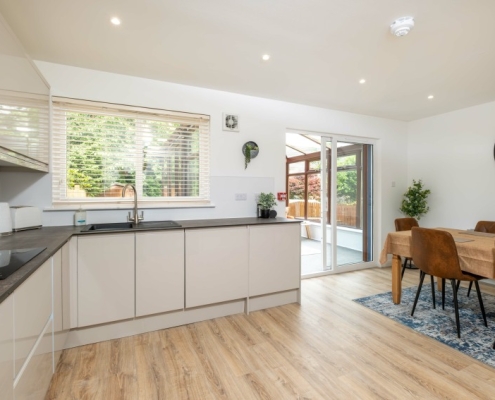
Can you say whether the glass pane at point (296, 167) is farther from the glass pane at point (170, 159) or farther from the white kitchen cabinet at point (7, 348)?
the white kitchen cabinet at point (7, 348)

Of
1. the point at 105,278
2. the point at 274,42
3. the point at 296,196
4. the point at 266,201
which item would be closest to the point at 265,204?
the point at 266,201

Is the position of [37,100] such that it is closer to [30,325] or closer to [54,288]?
[54,288]

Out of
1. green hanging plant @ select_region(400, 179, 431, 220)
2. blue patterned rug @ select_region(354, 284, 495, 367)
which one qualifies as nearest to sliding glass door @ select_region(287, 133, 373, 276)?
green hanging plant @ select_region(400, 179, 431, 220)

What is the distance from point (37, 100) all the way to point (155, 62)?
105 centimetres

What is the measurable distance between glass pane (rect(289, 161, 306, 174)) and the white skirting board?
427cm

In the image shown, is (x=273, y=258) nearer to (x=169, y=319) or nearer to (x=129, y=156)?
(x=169, y=319)

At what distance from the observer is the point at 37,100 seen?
2191 mm

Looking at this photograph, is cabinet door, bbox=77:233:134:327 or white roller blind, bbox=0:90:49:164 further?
cabinet door, bbox=77:233:134:327

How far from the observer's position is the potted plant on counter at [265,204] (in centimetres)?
331

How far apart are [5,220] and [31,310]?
1.20m

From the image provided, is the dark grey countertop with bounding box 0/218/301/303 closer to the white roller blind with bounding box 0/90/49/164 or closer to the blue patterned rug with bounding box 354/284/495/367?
the white roller blind with bounding box 0/90/49/164

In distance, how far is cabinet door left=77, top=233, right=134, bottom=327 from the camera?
219 cm

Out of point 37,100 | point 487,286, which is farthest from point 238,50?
point 487,286

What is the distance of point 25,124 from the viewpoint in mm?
1960
